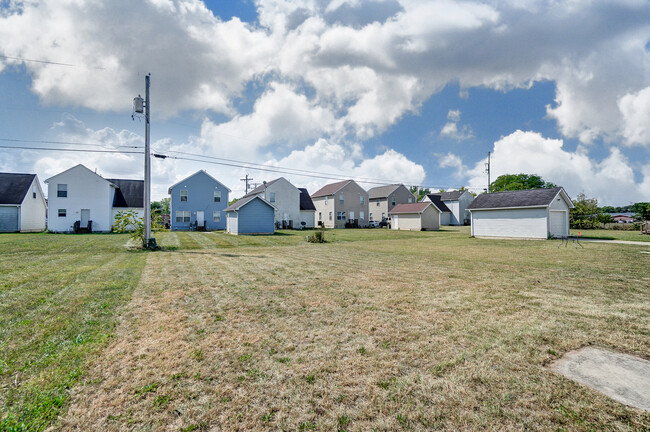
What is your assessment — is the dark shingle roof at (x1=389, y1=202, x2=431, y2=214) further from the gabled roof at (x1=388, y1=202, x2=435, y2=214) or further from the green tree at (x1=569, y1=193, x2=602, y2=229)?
the green tree at (x1=569, y1=193, x2=602, y2=229)

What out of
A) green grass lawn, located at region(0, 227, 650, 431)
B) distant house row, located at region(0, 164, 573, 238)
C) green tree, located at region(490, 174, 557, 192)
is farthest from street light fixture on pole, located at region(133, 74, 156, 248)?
green tree, located at region(490, 174, 557, 192)

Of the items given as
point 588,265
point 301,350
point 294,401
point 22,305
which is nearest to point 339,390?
point 294,401

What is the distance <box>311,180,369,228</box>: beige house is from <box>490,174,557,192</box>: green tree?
46.3m

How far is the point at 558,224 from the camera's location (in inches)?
938

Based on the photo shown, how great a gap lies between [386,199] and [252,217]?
1199 inches

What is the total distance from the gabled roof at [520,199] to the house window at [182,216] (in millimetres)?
30983

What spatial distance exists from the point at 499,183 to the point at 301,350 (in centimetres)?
8955

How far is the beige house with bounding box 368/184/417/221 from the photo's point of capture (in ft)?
170

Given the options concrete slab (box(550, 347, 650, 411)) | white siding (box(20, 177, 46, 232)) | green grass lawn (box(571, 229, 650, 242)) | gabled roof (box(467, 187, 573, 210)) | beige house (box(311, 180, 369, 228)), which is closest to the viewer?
concrete slab (box(550, 347, 650, 411))

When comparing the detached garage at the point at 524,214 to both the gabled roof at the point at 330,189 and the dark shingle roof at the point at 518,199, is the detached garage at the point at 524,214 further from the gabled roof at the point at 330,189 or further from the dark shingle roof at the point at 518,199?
the gabled roof at the point at 330,189

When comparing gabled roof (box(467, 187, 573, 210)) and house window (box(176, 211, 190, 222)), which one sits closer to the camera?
gabled roof (box(467, 187, 573, 210))

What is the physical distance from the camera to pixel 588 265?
10648 mm

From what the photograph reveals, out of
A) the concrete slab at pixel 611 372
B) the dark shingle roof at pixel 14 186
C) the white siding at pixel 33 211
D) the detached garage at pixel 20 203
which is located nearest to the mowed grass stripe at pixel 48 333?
the concrete slab at pixel 611 372

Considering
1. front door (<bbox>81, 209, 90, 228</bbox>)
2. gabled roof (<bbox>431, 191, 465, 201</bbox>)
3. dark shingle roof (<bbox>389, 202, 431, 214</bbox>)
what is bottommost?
front door (<bbox>81, 209, 90, 228</bbox>)
